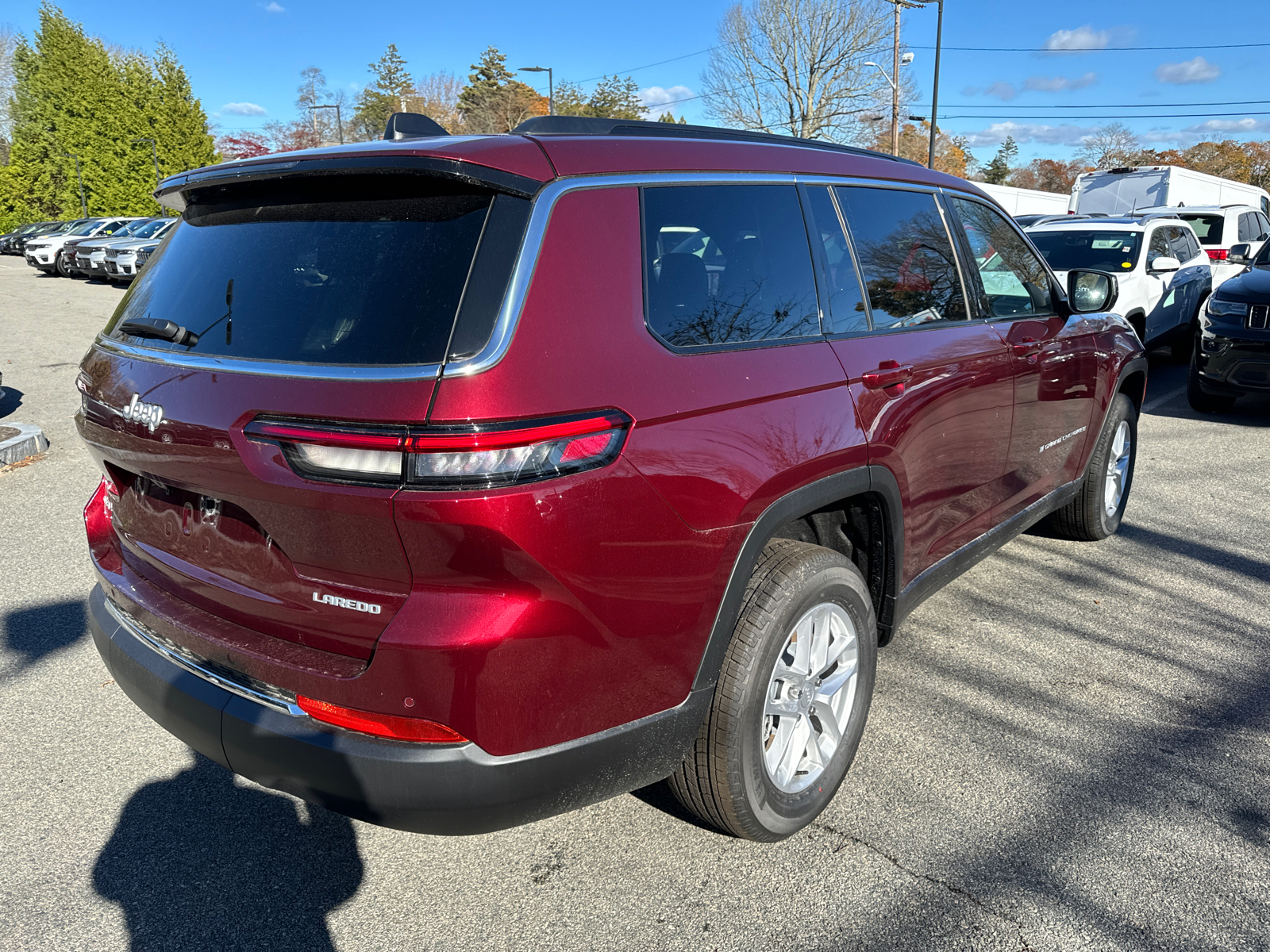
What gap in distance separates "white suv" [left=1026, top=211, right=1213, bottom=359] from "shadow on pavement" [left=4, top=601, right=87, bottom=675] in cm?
862

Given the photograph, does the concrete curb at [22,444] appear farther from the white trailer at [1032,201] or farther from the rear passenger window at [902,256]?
the white trailer at [1032,201]

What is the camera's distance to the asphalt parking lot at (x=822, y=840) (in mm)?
2334

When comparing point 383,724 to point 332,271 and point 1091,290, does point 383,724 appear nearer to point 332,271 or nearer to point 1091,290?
point 332,271

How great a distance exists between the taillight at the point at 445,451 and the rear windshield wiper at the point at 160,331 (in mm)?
500

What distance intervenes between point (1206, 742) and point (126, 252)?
25.1 m

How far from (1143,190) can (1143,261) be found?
1035 centimetres

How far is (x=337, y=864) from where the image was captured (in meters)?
2.58

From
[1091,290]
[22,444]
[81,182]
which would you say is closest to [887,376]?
[1091,290]

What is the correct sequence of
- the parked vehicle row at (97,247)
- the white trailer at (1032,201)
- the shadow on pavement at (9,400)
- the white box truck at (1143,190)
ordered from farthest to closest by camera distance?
the white trailer at (1032,201)
the parked vehicle row at (97,247)
the white box truck at (1143,190)
the shadow on pavement at (9,400)

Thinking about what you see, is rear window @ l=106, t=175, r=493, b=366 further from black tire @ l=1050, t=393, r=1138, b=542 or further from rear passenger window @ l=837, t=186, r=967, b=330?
black tire @ l=1050, t=393, r=1138, b=542

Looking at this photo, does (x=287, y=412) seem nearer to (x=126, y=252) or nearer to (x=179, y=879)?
(x=179, y=879)

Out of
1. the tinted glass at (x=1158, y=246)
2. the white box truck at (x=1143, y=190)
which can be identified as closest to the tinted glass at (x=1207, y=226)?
the white box truck at (x=1143, y=190)

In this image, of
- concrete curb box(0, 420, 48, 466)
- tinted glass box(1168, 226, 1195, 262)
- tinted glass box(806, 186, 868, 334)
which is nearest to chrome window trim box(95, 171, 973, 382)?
tinted glass box(806, 186, 868, 334)

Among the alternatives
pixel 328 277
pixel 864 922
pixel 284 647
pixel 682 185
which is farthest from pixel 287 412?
pixel 864 922
